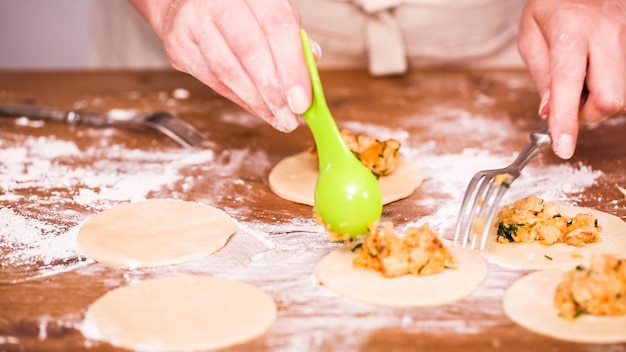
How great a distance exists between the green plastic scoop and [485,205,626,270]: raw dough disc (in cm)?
30

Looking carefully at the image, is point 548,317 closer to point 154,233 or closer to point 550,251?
point 550,251

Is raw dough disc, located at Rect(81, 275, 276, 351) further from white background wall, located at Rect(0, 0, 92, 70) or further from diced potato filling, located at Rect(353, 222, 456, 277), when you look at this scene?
white background wall, located at Rect(0, 0, 92, 70)

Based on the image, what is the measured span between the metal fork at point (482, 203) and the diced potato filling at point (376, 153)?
327 millimetres

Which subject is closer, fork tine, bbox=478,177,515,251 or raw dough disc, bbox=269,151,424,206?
fork tine, bbox=478,177,515,251

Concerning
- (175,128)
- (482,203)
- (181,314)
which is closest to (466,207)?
(482,203)

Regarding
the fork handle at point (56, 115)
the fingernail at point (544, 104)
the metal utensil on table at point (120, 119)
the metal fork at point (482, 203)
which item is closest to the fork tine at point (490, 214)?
the metal fork at point (482, 203)

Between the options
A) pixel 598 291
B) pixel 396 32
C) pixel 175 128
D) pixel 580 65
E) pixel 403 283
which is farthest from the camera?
pixel 396 32

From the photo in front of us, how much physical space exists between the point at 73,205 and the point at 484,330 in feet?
3.75

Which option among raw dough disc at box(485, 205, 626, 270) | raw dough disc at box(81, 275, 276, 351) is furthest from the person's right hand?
raw dough disc at box(485, 205, 626, 270)

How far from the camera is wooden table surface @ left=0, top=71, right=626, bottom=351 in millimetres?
1473

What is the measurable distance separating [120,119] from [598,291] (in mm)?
1639

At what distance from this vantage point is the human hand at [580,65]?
1886 millimetres

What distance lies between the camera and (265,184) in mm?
2156

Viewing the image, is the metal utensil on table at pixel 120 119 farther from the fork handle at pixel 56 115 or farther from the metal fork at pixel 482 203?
the metal fork at pixel 482 203
